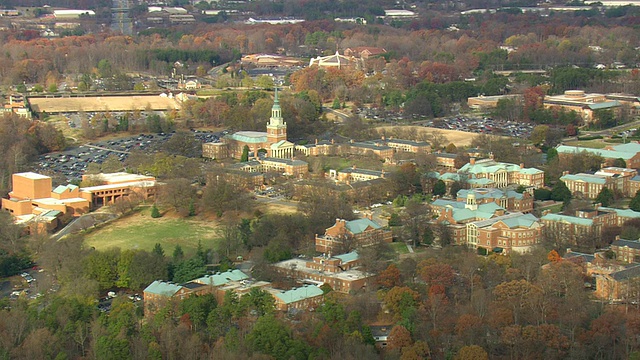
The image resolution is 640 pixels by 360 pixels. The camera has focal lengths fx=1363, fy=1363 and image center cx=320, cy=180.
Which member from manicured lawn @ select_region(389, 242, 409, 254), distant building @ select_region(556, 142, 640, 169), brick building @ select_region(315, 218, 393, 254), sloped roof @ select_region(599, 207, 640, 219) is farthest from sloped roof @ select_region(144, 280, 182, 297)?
distant building @ select_region(556, 142, 640, 169)

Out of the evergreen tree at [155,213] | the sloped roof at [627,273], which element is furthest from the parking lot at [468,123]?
the sloped roof at [627,273]

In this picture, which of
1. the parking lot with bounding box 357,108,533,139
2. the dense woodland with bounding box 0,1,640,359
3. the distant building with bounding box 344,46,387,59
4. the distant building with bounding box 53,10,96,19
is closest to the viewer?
the dense woodland with bounding box 0,1,640,359

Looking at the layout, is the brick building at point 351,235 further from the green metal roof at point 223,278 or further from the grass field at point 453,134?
the grass field at point 453,134

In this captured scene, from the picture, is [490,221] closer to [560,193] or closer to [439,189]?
[439,189]

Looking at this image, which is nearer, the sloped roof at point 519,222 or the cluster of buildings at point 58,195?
the sloped roof at point 519,222

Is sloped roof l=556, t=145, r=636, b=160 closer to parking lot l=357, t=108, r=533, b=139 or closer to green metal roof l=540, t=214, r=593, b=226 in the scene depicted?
parking lot l=357, t=108, r=533, b=139
